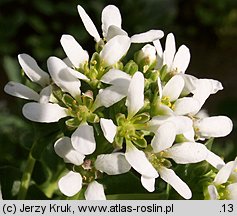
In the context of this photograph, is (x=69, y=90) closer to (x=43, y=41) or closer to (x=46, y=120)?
(x=46, y=120)

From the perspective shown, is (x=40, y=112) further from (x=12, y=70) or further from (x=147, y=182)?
(x=12, y=70)

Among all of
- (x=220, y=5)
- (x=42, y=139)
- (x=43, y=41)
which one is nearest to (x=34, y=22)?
(x=43, y=41)

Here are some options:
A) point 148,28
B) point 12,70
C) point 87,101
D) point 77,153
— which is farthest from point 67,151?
point 148,28

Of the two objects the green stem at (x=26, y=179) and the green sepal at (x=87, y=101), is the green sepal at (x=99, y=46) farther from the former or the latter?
the green stem at (x=26, y=179)

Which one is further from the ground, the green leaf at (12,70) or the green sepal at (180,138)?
the green leaf at (12,70)

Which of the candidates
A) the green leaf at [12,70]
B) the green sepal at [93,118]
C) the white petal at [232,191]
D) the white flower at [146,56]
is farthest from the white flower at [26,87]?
the green leaf at [12,70]
